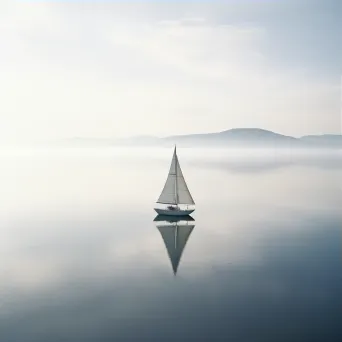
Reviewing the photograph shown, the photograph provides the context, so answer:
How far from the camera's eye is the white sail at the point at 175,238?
5538cm

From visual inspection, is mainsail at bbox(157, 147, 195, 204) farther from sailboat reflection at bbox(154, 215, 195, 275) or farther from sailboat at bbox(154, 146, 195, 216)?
sailboat reflection at bbox(154, 215, 195, 275)

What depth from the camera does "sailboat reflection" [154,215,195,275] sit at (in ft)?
186

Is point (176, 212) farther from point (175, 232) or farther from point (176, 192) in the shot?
point (175, 232)

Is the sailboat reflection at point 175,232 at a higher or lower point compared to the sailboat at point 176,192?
lower

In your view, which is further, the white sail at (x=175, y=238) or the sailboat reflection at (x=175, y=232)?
the sailboat reflection at (x=175, y=232)

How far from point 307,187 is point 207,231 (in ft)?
240

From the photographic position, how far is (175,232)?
70500 mm

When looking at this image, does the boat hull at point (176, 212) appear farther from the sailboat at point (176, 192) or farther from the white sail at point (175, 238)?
the white sail at point (175, 238)

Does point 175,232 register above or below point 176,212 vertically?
below

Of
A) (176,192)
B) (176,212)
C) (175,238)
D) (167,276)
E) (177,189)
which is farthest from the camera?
(176,212)

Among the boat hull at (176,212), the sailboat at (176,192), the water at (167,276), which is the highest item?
the sailboat at (176,192)

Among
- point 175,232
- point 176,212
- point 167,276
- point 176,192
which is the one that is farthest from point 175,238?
point 167,276

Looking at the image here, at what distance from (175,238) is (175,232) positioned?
168 inches

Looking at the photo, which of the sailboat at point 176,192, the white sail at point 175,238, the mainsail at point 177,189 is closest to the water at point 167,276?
the white sail at point 175,238
